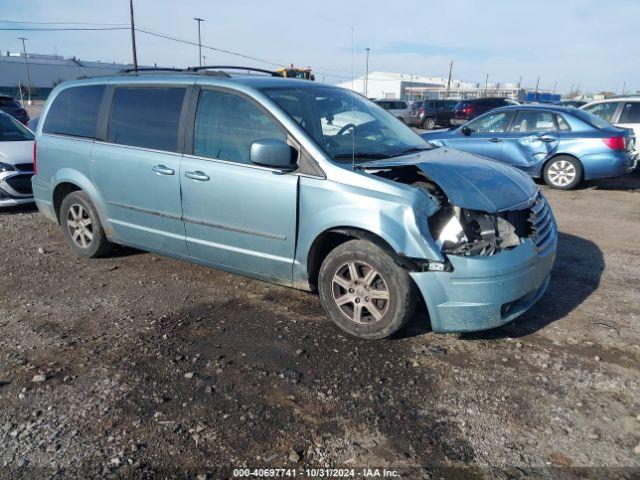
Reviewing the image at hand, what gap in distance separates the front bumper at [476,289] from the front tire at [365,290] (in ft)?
0.51

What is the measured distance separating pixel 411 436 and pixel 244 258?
2011 millimetres

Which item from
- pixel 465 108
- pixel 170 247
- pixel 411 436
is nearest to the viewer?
pixel 411 436

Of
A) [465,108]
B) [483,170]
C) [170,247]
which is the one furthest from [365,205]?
[465,108]

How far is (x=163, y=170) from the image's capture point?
4.35 meters

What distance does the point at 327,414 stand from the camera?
288cm

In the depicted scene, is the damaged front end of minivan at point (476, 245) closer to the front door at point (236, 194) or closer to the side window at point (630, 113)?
the front door at point (236, 194)

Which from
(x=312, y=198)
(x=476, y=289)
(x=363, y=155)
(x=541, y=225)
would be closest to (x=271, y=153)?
(x=312, y=198)

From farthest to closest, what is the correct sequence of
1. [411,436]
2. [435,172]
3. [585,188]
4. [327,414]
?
[585,188] < [435,172] < [327,414] < [411,436]

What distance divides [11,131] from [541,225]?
326 inches

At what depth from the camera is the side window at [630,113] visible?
10414 mm

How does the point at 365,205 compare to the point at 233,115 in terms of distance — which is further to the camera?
the point at 233,115

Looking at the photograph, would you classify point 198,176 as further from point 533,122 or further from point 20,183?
point 533,122

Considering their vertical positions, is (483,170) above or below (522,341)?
Answer: above

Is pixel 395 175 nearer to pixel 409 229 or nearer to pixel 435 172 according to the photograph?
pixel 435 172
